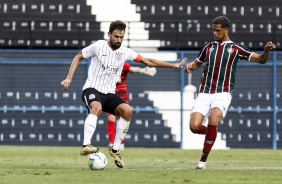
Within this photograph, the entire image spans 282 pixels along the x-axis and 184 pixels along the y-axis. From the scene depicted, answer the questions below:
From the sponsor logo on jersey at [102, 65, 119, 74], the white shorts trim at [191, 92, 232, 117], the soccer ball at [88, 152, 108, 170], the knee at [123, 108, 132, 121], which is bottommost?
the soccer ball at [88, 152, 108, 170]

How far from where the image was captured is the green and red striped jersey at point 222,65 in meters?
12.0

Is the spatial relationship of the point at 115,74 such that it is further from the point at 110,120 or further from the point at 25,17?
the point at 25,17

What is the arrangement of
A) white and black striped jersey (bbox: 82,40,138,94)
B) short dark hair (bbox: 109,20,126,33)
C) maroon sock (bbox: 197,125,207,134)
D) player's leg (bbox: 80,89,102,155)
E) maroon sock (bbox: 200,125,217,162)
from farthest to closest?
maroon sock (bbox: 197,125,207,134) → white and black striped jersey (bbox: 82,40,138,94) → short dark hair (bbox: 109,20,126,33) → maroon sock (bbox: 200,125,217,162) → player's leg (bbox: 80,89,102,155)

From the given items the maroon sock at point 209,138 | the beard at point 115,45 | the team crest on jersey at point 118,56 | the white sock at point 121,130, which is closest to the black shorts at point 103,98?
the white sock at point 121,130

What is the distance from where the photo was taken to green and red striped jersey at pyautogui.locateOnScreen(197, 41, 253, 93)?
11969 mm

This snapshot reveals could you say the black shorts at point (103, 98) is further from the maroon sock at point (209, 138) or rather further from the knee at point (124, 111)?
the maroon sock at point (209, 138)

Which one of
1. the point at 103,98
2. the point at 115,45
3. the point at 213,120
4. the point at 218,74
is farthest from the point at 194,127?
the point at 115,45

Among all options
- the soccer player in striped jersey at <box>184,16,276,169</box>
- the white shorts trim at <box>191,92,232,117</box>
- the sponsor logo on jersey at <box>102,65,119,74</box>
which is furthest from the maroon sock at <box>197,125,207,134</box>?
the sponsor logo on jersey at <box>102,65,119,74</box>

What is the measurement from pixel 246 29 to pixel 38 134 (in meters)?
5.87

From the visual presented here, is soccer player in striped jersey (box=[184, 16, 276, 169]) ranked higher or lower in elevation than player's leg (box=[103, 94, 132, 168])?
higher

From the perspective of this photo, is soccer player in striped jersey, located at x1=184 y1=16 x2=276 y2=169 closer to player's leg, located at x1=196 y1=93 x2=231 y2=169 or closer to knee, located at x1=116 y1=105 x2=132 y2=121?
player's leg, located at x1=196 y1=93 x2=231 y2=169

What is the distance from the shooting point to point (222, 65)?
11984mm

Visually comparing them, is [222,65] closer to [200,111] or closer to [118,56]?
[200,111]

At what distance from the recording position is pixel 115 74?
12219 mm
